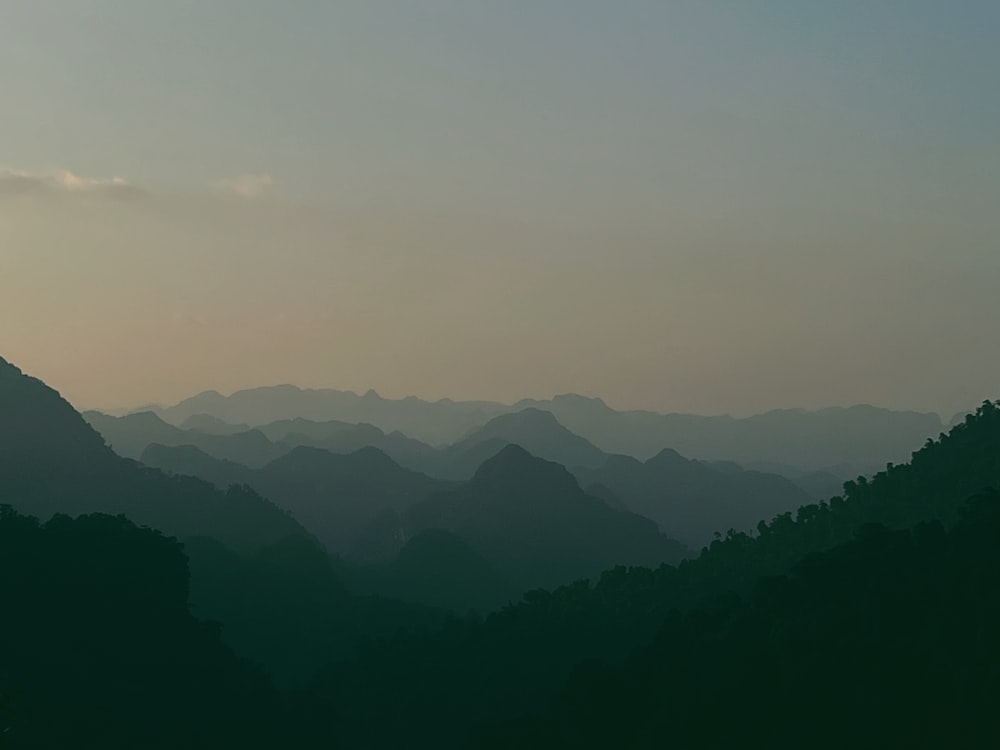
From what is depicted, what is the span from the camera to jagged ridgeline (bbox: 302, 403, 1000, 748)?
44.4 metres

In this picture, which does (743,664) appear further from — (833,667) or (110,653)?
(110,653)

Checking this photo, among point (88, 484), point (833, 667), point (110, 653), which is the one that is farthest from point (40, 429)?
point (833, 667)

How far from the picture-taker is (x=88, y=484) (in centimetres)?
14112

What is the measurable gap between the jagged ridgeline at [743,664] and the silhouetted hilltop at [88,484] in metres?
68.2

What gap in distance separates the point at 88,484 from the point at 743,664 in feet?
375

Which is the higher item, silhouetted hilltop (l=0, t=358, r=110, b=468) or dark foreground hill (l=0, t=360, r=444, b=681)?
silhouetted hilltop (l=0, t=358, r=110, b=468)

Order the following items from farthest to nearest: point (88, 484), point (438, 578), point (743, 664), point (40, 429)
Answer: point (40, 429) → point (438, 578) → point (88, 484) → point (743, 664)

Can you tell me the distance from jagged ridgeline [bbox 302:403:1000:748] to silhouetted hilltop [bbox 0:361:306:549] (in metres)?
68.2

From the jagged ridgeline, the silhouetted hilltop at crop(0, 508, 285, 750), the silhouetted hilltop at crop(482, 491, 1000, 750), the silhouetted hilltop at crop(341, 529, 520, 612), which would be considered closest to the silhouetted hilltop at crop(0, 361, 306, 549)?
the silhouetted hilltop at crop(341, 529, 520, 612)

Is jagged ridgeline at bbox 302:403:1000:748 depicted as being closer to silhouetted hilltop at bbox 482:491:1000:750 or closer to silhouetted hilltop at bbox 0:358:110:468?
silhouetted hilltop at bbox 482:491:1000:750

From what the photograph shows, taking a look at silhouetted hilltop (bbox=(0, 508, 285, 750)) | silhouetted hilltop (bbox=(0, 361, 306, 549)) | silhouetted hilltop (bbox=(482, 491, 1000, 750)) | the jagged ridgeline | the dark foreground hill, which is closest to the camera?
silhouetted hilltop (bbox=(0, 508, 285, 750))

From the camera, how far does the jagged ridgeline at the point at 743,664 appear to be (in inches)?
1748

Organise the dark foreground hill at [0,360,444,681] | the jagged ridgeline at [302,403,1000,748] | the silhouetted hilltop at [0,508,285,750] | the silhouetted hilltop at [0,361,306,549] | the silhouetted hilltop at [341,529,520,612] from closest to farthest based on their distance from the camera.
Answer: the silhouetted hilltop at [0,508,285,750] → the jagged ridgeline at [302,403,1000,748] → the dark foreground hill at [0,360,444,681] → the silhouetted hilltop at [0,361,306,549] → the silhouetted hilltop at [341,529,520,612]

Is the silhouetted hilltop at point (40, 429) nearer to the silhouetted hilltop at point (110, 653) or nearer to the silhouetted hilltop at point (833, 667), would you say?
the silhouetted hilltop at point (110, 653)
